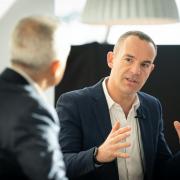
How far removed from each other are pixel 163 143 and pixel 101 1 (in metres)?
0.79

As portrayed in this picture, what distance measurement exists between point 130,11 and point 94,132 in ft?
1.86

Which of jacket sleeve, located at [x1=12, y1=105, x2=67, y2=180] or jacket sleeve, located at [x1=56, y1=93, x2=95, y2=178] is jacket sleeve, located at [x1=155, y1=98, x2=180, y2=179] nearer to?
jacket sleeve, located at [x1=56, y1=93, x2=95, y2=178]

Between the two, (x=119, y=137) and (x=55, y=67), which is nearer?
(x=55, y=67)

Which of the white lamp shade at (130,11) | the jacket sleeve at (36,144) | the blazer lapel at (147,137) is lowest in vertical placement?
the blazer lapel at (147,137)

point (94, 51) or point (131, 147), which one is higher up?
point (94, 51)

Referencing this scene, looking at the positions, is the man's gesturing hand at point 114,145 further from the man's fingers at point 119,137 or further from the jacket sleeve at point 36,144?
Answer: the jacket sleeve at point 36,144

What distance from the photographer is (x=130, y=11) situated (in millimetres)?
1718

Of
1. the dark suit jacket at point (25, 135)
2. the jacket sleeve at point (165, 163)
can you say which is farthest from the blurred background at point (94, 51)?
the dark suit jacket at point (25, 135)

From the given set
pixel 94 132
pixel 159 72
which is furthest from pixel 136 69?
pixel 159 72

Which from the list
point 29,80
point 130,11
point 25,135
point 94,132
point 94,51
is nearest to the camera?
point 25,135

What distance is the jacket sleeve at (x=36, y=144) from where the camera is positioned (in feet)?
3.47

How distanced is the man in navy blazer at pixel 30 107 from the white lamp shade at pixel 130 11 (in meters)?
0.56

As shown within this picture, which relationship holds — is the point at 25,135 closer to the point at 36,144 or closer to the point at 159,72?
the point at 36,144

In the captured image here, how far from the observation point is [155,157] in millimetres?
2012
